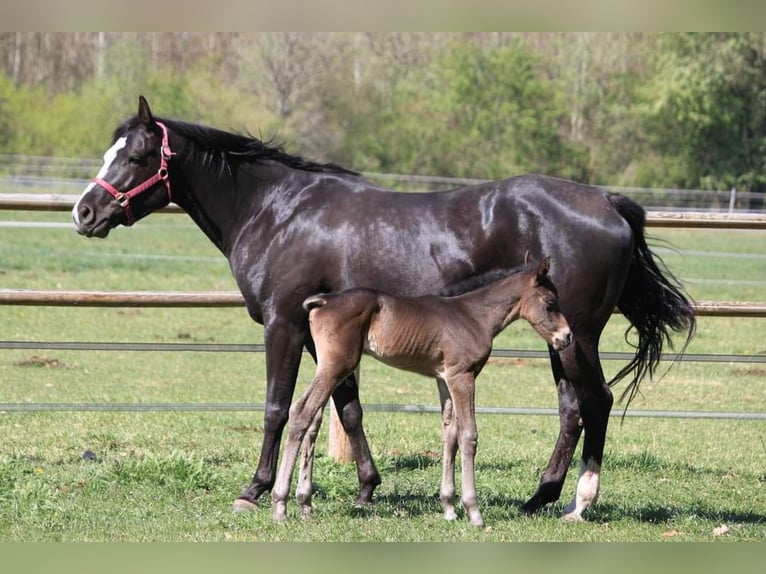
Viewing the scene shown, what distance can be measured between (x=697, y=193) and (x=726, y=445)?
2537cm

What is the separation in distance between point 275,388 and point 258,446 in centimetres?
208

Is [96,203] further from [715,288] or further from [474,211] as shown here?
[715,288]

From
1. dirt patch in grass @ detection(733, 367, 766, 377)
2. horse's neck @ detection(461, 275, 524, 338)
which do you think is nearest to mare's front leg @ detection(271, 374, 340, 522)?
horse's neck @ detection(461, 275, 524, 338)

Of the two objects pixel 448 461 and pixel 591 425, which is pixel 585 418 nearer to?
pixel 591 425

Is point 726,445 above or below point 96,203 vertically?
below

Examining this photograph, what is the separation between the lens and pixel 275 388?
606 cm

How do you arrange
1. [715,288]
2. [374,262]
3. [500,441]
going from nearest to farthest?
1. [374,262]
2. [500,441]
3. [715,288]

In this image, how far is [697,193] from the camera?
32531 millimetres

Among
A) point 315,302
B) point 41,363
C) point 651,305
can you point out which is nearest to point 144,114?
point 315,302

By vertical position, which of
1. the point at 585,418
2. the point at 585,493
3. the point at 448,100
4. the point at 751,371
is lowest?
the point at 751,371

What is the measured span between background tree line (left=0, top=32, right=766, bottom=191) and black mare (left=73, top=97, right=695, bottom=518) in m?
28.4

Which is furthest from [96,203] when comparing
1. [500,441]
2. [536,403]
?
[536,403]

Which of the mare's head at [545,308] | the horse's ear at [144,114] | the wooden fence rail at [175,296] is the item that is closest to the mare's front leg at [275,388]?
the wooden fence rail at [175,296]

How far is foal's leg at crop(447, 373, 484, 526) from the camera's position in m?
5.51
